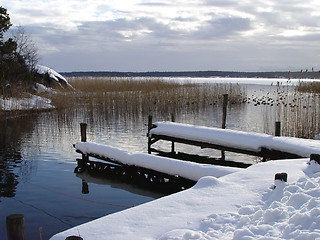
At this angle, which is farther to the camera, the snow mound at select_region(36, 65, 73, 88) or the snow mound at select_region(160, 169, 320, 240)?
the snow mound at select_region(36, 65, 73, 88)

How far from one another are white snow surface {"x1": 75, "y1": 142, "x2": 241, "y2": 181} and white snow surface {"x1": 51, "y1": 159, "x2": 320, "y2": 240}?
1825 mm

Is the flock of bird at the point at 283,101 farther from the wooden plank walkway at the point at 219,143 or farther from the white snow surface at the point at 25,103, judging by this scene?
the white snow surface at the point at 25,103

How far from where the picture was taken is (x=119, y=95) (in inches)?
974

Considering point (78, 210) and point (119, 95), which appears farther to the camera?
point (119, 95)

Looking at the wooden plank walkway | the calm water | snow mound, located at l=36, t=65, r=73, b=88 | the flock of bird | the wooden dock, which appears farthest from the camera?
snow mound, located at l=36, t=65, r=73, b=88

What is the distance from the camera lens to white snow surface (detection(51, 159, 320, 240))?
3549 mm

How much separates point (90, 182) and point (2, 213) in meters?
2.58

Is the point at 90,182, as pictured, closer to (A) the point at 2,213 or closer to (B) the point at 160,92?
(A) the point at 2,213

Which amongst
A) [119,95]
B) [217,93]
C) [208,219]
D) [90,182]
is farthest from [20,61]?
[208,219]

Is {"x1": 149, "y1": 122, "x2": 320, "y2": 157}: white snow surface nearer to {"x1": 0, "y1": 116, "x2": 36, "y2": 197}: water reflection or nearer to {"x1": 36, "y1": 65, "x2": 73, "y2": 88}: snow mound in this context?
{"x1": 0, "y1": 116, "x2": 36, "y2": 197}: water reflection

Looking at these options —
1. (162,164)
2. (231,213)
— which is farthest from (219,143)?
(231,213)

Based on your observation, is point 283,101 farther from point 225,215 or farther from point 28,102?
point 225,215

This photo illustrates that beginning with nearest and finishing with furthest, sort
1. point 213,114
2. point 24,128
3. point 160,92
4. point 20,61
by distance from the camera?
point 24,128
point 213,114
point 160,92
point 20,61

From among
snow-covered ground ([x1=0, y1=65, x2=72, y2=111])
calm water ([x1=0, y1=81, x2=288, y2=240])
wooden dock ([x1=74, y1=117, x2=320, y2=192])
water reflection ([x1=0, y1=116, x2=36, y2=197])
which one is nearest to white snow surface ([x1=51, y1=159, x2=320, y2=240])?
wooden dock ([x1=74, y1=117, x2=320, y2=192])
